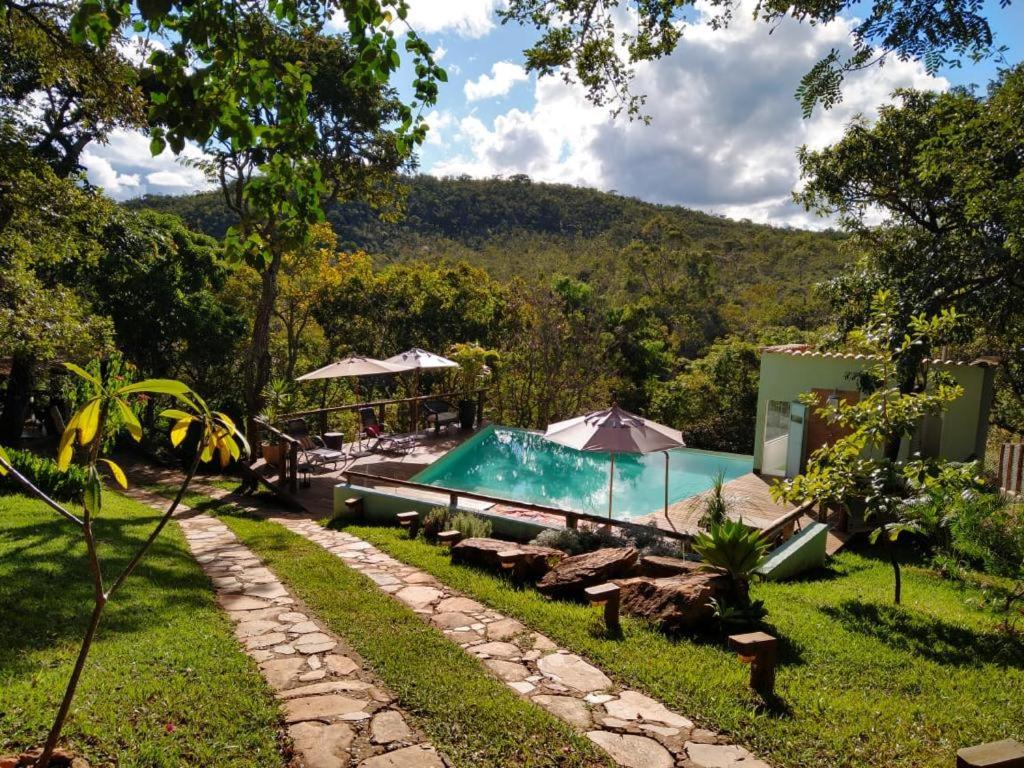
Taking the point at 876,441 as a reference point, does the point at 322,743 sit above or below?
below

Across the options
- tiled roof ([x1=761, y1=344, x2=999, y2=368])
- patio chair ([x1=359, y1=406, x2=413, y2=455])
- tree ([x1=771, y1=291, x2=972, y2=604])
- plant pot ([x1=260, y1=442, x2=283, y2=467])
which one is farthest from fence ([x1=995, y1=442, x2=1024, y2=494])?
plant pot ([x1=260, y1=442, x2=283, y2=467])

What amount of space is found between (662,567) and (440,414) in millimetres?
10509

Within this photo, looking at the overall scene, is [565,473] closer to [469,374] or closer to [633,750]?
[469,374]

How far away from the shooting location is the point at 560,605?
609cm

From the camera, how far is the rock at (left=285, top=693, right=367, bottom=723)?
12.8 feet

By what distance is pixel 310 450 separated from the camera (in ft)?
42.2

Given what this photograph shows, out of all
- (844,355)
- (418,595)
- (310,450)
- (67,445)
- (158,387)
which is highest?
(844,355)

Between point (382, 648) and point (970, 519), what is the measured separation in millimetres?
4773

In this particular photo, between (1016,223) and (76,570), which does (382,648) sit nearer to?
(76,570)

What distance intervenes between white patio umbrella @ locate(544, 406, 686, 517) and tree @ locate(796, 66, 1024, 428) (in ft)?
10.8

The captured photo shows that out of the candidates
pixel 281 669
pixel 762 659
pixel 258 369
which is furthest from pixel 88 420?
pixel 258 369

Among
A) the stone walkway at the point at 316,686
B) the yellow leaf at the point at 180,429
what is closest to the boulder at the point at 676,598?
the stone walkway at the point at 316,686

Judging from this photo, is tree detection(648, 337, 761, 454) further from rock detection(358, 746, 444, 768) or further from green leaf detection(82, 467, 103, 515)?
green leaf detection(82, 467, 103, 515)

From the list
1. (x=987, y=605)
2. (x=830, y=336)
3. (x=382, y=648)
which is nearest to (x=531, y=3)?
(x=382, y=648)
